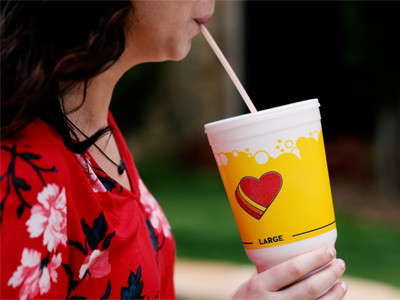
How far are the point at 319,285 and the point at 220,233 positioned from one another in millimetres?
4274

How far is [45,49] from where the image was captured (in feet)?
2.84

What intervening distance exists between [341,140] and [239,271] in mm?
3880

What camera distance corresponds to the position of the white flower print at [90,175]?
0.98 meters

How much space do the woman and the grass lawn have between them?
10.5ft

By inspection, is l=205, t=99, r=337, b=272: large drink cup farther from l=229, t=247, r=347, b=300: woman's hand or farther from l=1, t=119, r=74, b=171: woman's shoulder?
l=1, t=119, r=74, b=171: woman's shoulder

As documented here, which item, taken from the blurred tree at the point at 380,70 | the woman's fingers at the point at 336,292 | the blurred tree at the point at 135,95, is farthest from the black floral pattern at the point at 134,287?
the blurred tree at the point at 135,95

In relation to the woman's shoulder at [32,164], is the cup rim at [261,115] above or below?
below

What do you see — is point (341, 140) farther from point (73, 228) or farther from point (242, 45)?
point (73, 228)

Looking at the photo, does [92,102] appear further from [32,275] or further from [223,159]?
[32,275]

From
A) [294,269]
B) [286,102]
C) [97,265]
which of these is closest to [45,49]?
[97,265]

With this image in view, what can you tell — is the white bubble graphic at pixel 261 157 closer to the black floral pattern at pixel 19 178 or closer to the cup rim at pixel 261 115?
the cup rim at pixel 261 115

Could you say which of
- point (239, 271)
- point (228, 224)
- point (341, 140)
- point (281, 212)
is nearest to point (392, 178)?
point (341, 140)

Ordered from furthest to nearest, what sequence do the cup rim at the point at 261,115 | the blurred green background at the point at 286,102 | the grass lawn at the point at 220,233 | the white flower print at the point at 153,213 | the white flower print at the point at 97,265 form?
the blurred green background at the point at 286,102, the grass lawn at the point at 220,233, the white flower print at the point at 153,213, the cup rim at the point at 261,115, the white flower print at the point at 97,265

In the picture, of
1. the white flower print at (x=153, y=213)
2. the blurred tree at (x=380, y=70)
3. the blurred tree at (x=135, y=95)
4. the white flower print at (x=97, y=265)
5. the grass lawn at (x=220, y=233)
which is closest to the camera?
the white flower print at (x=97, y=265)
